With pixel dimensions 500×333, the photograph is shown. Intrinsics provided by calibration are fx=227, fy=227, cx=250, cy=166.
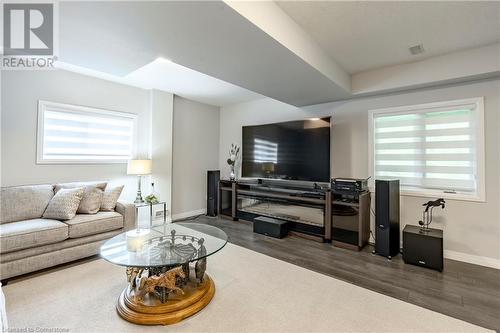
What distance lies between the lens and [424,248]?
8.61ft

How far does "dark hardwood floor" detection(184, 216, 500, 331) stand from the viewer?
1.93 metres

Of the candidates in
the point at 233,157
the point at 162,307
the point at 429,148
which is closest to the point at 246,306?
the point at 162,307

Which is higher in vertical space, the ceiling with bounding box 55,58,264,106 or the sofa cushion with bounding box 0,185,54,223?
the ceiling with bounding box 55,58,264,106

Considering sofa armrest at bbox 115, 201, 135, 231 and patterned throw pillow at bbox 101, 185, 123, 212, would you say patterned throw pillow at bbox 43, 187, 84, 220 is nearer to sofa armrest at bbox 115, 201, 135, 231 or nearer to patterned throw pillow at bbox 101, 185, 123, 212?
patterned throw pillow at bbox 101, 185, 123, 212

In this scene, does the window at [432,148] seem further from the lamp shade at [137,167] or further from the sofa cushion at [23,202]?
the sofa cushion at [23,202]

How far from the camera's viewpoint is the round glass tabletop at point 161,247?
1804mm

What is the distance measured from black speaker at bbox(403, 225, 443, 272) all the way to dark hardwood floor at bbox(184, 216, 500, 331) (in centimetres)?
8

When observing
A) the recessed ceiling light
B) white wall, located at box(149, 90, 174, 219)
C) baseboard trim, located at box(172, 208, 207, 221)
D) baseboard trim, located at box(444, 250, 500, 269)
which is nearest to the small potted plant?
baseboard trim, located at box(172, 208, 207, 221)

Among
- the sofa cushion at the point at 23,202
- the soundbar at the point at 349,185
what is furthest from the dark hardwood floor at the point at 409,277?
the sofa cushion at the point at 23,202

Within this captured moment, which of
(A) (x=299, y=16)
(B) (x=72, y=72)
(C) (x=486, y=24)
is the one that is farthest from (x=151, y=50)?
(C) (x=486, y=24)

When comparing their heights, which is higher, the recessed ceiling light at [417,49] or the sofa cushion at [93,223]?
the recessed ceiling light at [417,49]

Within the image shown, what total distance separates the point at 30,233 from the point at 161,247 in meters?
1.39

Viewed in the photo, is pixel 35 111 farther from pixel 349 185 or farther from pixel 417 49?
pixel 417 49

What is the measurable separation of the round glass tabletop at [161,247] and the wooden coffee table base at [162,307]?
0.31 meters
